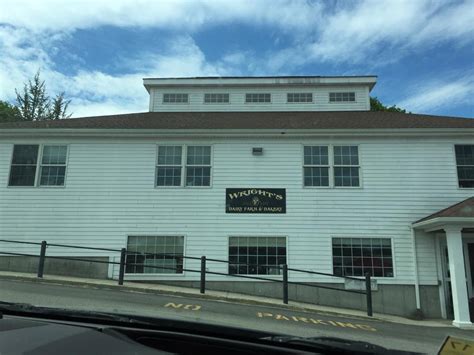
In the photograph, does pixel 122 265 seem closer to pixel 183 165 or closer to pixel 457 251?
pixel 183 165

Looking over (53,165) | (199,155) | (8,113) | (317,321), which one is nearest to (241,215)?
(199,155)

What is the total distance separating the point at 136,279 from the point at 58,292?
3.35 m

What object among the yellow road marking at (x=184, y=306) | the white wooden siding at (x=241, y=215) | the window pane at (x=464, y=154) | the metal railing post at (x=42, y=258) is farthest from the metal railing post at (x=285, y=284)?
the metal railing post at (x=42, y=258)

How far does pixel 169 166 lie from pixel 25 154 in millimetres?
5096

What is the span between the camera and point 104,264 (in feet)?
48.3

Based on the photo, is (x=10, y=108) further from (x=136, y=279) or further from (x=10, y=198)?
(x=136, y=279)

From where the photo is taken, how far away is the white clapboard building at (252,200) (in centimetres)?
1432

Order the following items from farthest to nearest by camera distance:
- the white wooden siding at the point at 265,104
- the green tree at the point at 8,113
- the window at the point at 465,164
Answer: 1. the green tree at the point at 8,113
2. the white wooden siding at the point at 265,104
3. the window at the point at 465,164

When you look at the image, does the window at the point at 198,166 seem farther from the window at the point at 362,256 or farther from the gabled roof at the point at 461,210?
the gabled roof at the point at 461,210

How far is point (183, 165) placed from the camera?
15398 millimetres

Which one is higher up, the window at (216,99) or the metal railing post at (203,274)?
the window at (216,99)

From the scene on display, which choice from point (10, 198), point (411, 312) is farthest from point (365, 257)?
point (10, 198)

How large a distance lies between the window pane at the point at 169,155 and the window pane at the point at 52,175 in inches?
132

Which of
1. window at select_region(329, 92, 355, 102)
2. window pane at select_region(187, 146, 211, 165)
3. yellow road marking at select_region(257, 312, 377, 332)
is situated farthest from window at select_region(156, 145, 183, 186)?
window at select_region(329, 92, 355, 102)
